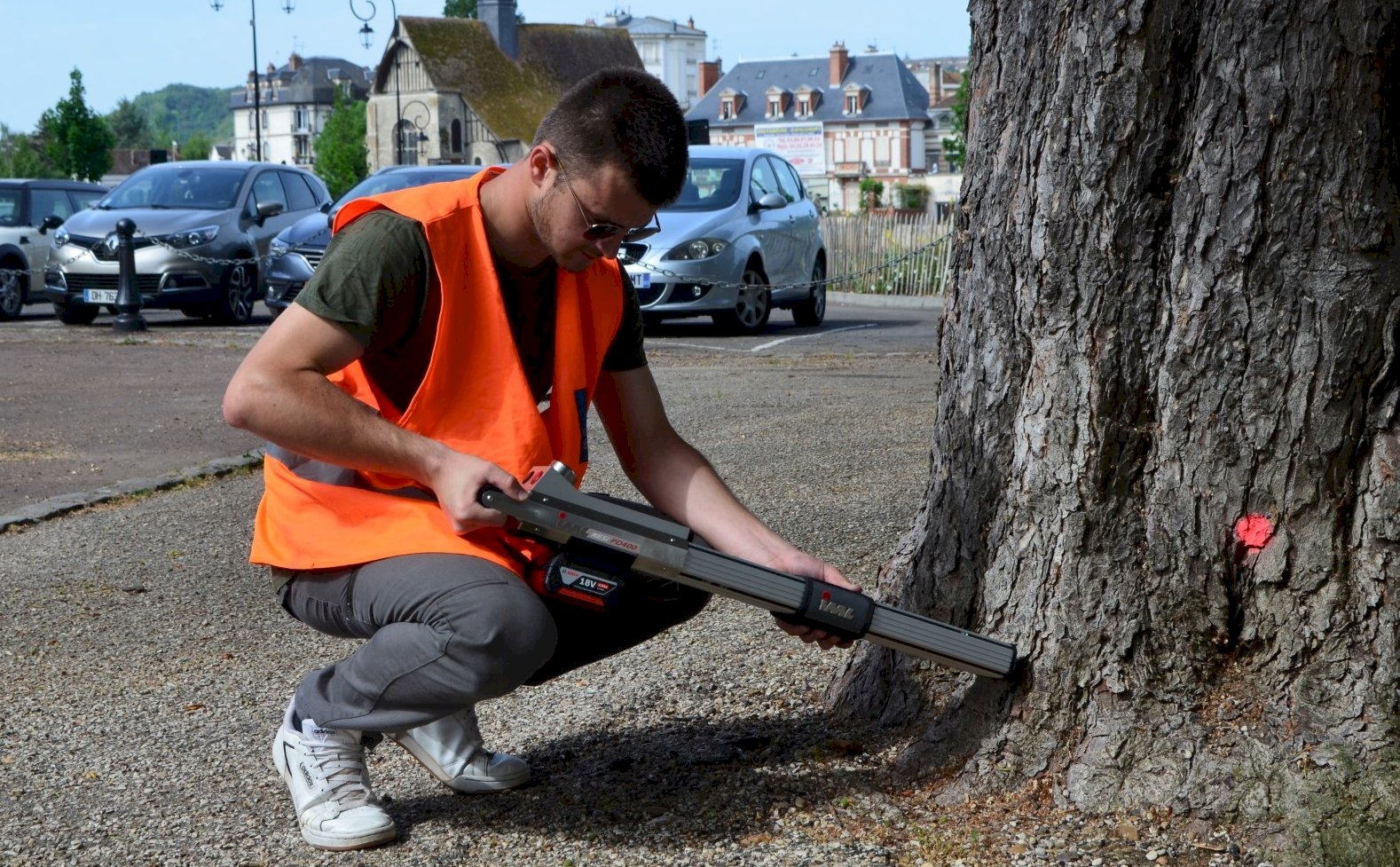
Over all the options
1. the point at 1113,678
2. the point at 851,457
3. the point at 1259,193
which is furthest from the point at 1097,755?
the point at 851,457

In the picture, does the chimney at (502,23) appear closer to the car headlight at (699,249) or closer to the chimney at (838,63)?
the chimney at (838,63)

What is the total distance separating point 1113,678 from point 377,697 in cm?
142

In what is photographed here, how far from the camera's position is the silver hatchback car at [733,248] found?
48.9ft

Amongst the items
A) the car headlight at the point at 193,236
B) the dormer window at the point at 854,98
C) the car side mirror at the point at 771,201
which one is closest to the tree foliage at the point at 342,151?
the dormer window at the point at 854,98

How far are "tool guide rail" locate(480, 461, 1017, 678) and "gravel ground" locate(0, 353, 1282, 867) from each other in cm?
34

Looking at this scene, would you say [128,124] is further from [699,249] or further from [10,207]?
[699,249]

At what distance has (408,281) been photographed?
117 inches

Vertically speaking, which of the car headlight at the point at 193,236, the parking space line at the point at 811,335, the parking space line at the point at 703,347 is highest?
the car headlight at the point at 193,236

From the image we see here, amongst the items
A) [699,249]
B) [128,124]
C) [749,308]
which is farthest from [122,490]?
[128,124]

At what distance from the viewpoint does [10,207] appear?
64.1 ft

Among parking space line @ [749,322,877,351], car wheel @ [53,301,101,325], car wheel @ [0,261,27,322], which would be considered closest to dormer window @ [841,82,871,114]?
parking space line @ [749,322,877,351]

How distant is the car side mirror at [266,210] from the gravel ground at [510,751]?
11.8 meters

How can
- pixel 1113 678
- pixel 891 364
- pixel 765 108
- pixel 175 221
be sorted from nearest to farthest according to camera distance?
pixel 1113 678 < pixel 891 364 < pixel 175 221 < pixel 765 108

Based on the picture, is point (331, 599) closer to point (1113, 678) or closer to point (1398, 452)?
point (1113, 678)
